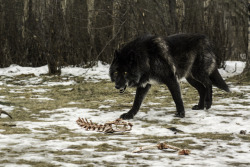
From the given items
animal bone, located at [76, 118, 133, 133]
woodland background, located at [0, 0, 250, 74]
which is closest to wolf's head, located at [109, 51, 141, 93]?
animal bone, located at [76, 118, 133, 133]

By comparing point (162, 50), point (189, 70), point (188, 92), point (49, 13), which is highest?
point (49, 13)

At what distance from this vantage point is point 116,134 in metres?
4.18

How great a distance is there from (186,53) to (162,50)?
0.54 m

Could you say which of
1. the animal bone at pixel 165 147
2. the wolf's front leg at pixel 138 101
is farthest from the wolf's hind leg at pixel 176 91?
the animal bone at pixel 165 147

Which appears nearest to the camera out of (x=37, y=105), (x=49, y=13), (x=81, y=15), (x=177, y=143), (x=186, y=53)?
(x=177, y=143)

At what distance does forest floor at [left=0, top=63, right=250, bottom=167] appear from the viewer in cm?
300

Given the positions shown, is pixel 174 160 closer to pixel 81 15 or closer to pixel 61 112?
pixel 61 112

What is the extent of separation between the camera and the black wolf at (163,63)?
16.7 ft

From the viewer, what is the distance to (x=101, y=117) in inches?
209

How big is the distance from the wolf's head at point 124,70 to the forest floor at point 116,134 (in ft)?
1.95

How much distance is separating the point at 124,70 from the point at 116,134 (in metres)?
1.19

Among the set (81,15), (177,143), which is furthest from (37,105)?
(81,15)

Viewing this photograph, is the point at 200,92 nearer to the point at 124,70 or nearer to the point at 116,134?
the point at 124,70

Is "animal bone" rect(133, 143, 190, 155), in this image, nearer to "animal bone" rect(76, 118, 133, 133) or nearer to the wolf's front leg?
"animal bone" rect(76, 118, 133, 133)
